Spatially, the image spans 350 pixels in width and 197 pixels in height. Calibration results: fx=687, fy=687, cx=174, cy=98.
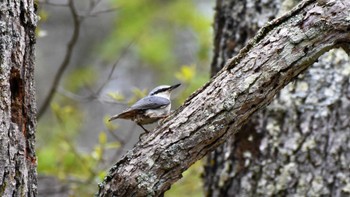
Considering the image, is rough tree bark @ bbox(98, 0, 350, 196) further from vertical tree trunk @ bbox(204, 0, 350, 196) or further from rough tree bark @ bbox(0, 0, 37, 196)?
vertical tree trunk @ bbox(204, 0, 350, 196)

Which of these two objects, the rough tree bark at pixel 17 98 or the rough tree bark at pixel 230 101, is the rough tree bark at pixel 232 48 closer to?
the rough tree bark at pixel 230 101

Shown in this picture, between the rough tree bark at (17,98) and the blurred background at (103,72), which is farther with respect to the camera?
Answer: the blurred background at (103,72)

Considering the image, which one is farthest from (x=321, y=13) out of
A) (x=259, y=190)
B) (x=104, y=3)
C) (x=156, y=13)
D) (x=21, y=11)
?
(x=104, y=3)

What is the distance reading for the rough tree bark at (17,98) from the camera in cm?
242

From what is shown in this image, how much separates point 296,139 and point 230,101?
1457mm

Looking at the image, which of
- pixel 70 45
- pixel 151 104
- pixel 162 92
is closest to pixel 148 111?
pixel 151 104

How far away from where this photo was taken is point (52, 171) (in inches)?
191

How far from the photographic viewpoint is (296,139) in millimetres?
3926

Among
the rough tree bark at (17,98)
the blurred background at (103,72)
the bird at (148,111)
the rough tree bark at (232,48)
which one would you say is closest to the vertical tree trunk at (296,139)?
the rough tree bark at (232,48)

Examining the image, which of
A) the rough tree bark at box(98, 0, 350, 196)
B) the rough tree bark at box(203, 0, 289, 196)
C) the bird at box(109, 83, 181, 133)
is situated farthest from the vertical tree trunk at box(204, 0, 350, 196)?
the rough tree bark at box(98, 0, 350, 196)

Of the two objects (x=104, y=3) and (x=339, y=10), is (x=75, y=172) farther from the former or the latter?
(x=104, y=3)

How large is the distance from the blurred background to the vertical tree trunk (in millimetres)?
671

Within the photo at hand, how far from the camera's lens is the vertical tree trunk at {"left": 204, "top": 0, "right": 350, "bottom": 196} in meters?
3.88

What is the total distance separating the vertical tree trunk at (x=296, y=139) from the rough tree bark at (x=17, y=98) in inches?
68.1
